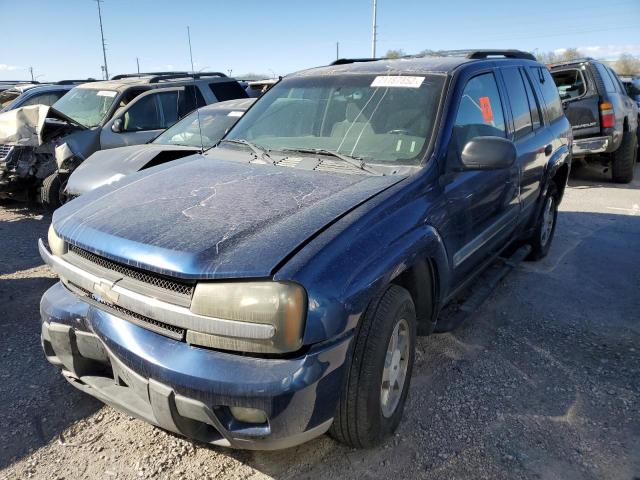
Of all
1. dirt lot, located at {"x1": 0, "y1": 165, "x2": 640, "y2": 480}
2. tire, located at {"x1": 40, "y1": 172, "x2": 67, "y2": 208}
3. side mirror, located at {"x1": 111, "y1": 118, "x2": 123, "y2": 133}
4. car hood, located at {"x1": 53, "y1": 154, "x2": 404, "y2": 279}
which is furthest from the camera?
side mirror, located at {"x1": 111, "y1": 118, "x2": 123, "y2": 133}

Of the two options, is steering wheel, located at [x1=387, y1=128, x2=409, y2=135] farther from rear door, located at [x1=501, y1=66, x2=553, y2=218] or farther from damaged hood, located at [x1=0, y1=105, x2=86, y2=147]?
damaged hood, located at [x1=0, y1=105, x2=86, y2=147]

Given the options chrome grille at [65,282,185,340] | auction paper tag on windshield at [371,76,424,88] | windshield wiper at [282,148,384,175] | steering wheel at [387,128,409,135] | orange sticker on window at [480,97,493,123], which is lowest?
chrome grille at [65,282,185,340]

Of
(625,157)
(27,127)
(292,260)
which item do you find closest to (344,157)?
(292,260)

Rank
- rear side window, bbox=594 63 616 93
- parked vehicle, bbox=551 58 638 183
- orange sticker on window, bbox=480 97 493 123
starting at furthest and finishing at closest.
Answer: rear side window, bbox=594 63 616 93, parked vehicle, bbox=551 58 638 183, orange sticker on window, bbox=480 97 493 123

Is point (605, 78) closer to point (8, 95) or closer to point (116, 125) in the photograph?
point (116, 125)

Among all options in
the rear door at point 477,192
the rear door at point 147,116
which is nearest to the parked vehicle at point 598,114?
the rear door at point 477,192

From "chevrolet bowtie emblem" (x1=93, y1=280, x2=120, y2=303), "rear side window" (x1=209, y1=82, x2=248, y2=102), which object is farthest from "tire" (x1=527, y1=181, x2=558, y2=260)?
"rear side window" (x1=209, y1=82, x2=248, y2=102)

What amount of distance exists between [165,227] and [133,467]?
116 centimetres

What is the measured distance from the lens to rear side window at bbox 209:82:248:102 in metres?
8.78

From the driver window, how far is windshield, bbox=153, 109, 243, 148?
148 cm

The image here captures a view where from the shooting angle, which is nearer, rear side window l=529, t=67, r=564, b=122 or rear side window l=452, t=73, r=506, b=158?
rear side window l=452, t=73, r=506, b=158

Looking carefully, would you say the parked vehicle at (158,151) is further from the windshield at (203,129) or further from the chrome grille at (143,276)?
the chrome grille at (143,276)

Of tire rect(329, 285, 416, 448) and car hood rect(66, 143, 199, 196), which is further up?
car hood rect(66, 143, 199, 196)

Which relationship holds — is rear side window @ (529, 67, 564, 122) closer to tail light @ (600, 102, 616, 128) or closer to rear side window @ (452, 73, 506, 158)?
rear side window @ (452, 73, 506, 158)
